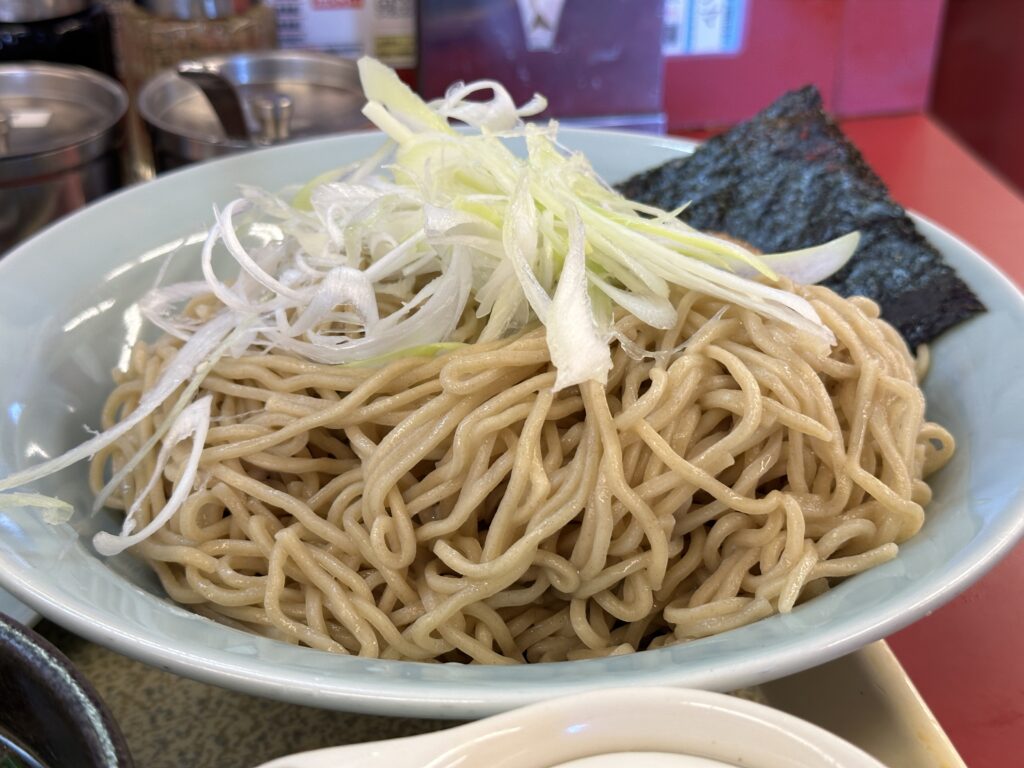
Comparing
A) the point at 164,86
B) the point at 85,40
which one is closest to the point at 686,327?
the point at 164,86

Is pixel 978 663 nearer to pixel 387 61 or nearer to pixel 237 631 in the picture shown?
pixel 237 631

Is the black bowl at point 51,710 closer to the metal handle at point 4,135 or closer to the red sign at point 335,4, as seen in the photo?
the metal handle at point 4,135

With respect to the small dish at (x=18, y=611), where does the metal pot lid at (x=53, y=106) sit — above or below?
above

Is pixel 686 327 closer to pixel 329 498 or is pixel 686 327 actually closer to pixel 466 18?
pixel 329 498

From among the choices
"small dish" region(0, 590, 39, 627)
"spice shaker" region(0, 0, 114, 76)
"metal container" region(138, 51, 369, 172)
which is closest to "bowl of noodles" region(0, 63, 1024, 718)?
"small dish" region(0, 590, 39, 627)

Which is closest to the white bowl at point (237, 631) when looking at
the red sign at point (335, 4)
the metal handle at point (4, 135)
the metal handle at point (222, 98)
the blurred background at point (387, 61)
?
the metal handle at point (222, 98)

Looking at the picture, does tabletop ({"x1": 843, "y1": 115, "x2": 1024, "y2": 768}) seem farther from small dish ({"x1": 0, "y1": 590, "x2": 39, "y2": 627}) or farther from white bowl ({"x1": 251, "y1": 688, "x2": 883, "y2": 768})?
small dish ({"x1": 0, "y1": 590, "x2": 39, "y2": 627})
